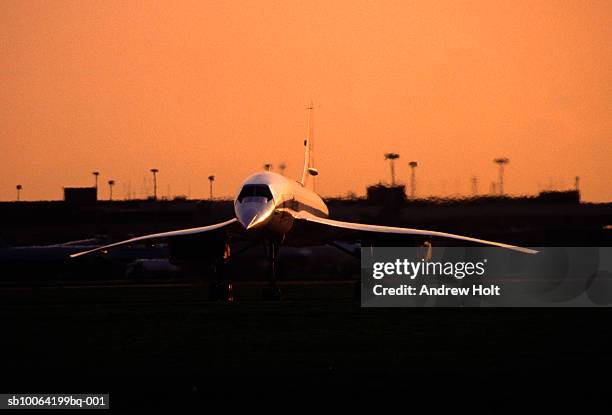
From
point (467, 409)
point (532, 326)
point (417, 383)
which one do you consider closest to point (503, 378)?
point (417, 383)

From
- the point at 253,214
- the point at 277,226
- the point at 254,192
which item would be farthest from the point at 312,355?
the point at 277,226

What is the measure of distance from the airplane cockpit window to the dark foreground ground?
21.4 ft

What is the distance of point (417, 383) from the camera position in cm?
1672

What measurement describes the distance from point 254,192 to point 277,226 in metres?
1.89

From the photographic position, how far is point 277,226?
41.8 meters

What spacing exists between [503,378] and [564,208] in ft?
208

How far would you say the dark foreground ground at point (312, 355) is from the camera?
15.8 meters

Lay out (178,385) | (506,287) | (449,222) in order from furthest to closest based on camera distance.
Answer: (449,222)
(506,287)
(178,385)

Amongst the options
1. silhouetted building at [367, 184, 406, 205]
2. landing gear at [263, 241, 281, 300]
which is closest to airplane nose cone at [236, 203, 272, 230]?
landing gear at [263, 241, 281, 300]

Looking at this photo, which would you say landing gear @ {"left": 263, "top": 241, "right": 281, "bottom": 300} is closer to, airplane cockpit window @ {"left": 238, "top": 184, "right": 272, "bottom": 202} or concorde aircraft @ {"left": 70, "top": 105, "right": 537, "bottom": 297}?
concorde aircraft @ {"left": 70, "top": 105, "right": 537, "bottom": 297}

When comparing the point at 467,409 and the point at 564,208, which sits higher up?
the point at 564,208

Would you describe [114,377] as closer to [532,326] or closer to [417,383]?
[417,383]

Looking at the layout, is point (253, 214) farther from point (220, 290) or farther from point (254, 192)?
point (220, 290)

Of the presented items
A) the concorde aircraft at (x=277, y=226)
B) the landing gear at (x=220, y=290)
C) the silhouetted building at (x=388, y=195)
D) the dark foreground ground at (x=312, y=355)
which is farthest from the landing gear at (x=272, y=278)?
the silhouetted building at (x=388, y=195)
